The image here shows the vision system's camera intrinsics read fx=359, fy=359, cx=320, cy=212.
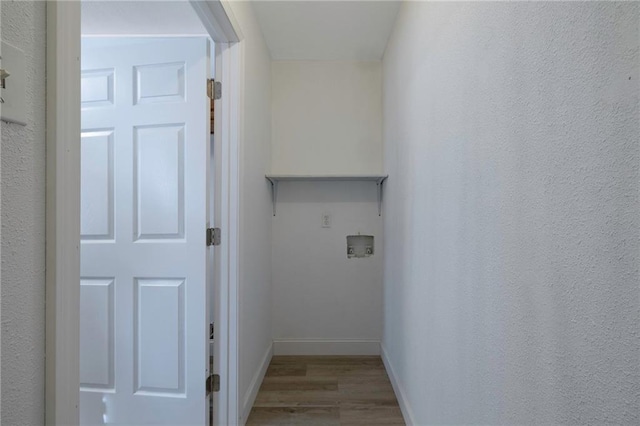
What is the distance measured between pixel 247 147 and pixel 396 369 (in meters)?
1.65

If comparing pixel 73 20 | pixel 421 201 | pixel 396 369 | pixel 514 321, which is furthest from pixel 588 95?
pixel 396 369

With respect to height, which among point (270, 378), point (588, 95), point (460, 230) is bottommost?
point (270, 378)

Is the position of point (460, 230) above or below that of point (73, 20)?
below

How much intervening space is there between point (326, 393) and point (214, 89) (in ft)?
6.33

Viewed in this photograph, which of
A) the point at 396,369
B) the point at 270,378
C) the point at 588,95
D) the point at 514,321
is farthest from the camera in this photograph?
the point at 270,378

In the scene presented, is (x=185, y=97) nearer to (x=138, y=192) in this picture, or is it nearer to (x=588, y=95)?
(x=138, y=192)

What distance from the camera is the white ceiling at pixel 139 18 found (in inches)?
71.3

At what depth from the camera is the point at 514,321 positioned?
2.76 feet

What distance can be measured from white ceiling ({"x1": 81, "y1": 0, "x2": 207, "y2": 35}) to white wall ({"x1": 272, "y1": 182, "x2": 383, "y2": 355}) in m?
1.34

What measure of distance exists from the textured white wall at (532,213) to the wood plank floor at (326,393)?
26.7 inches

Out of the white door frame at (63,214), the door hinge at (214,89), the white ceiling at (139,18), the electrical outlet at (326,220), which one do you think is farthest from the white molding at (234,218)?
the electrical outlet at (326,220)

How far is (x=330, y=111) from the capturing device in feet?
9.68

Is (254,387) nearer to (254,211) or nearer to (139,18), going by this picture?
(254,211)

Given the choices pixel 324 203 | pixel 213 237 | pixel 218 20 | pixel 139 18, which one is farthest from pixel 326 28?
pixel 213 237
